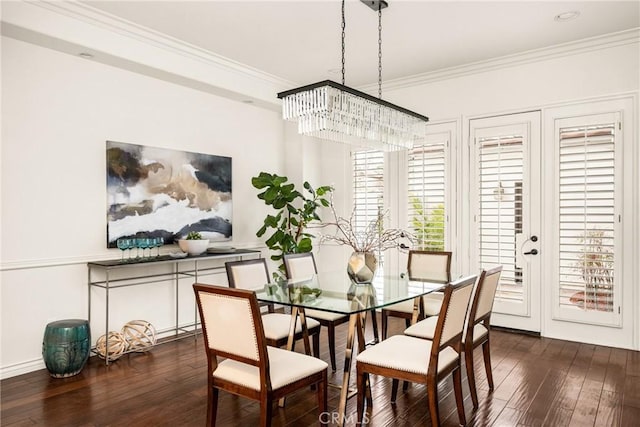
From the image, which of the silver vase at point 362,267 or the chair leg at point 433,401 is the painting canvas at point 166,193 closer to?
the silver vase at point 362,267

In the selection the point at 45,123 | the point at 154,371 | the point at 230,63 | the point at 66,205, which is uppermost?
the point at 230,63

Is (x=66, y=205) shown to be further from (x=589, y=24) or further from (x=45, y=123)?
(x=589, y=24)

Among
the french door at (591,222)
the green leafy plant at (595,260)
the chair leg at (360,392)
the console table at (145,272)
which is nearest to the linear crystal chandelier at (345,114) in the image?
the chair leg at (360,392)

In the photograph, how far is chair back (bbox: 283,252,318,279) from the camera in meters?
3.90

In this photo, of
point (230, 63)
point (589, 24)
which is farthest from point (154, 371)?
point (589, 24)

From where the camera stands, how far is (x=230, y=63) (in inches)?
193

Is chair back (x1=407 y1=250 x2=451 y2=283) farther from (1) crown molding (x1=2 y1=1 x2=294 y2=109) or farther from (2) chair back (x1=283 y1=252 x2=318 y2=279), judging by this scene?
(1) crown molding (x1=2 y1=1 x2=294 y2=109)

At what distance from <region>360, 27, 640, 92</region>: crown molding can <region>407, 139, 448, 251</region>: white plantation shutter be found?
2.58 feet

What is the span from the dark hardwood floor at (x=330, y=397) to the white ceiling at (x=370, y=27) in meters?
2.96

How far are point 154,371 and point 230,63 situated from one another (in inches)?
127

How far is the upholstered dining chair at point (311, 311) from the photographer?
11.6 feet

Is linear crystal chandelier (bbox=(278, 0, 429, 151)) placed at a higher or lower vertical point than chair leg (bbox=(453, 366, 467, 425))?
higher

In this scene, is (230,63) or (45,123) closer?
(45,123)

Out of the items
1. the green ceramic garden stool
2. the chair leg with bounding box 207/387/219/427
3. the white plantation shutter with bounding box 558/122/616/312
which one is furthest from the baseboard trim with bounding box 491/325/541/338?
the green ceramic garden stool
